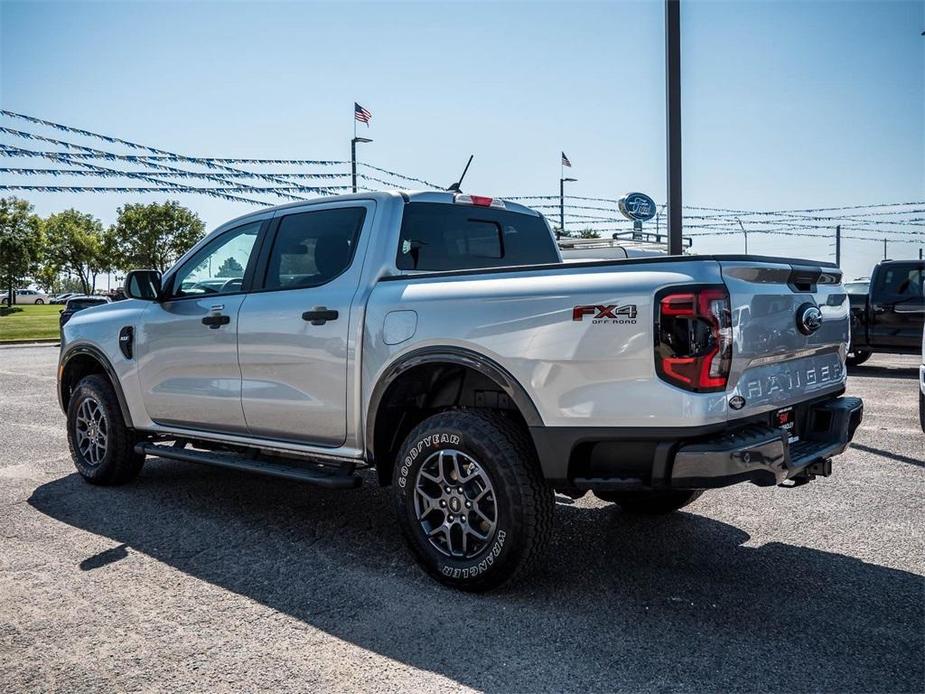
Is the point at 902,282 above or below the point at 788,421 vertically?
above

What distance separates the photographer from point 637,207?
2200 cm

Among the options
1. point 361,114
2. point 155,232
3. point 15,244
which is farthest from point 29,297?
point 361,114

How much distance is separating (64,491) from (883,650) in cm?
526

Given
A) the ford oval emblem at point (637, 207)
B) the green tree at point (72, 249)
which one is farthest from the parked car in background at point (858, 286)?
the green tree at point (72, 249)

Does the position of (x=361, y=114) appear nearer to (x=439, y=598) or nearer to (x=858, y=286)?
(x=858, y=286)

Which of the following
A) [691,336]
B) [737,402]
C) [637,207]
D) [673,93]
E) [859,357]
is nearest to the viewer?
[691,336]

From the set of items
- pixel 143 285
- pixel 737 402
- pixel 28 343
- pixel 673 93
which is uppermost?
pixel 673 93

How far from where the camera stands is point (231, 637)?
133 inches

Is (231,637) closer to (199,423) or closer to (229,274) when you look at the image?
(199,423)

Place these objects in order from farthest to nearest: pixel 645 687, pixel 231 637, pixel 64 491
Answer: pixel 64 491 → pixel 231 637 → pixel 645 687

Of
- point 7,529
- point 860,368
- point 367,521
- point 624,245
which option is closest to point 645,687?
point 367,521

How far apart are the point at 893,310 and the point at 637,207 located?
32.1ft

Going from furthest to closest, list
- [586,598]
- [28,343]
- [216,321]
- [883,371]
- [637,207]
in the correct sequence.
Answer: [28,343], [637,207], [883,371], [216,321], [586,598]

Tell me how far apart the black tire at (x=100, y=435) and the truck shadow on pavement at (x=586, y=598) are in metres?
0.52
